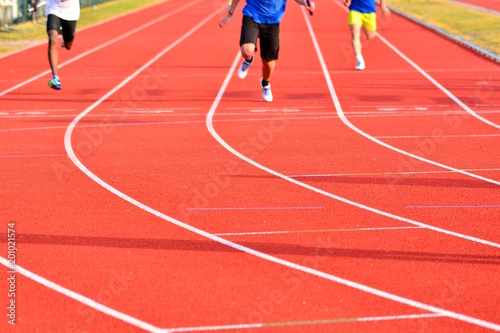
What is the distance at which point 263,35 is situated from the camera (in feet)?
41.4

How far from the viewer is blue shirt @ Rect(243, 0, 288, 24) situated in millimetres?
12352

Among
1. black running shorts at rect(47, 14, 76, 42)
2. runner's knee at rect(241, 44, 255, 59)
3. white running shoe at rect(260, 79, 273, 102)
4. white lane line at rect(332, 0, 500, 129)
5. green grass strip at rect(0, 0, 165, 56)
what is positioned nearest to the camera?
runner's knee at rect(241, 44, 255, 59)

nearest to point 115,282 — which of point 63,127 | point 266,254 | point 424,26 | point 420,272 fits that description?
point 266,254

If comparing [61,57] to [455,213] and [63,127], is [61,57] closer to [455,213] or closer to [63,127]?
[63,127]

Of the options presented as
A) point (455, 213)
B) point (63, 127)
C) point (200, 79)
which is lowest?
point (200, 79)

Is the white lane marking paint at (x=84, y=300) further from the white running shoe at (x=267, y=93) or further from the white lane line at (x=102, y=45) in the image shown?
the white lane line at (x=102, y=45)

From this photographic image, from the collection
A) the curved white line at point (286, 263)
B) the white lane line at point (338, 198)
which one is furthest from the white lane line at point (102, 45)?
the curved white line at point (286, 263)

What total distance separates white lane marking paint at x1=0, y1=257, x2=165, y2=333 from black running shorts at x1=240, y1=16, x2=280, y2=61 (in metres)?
6.56

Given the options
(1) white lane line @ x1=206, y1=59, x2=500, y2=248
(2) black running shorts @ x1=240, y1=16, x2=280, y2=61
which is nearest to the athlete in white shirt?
(2) black running shorts @ x1=240, y1=16, x2=280, y2=61

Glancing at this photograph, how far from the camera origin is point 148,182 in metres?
8.84

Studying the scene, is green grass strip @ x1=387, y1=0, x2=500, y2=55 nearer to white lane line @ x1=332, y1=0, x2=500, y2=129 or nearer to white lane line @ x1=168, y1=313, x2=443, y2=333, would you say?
white lane line @ x1=332, y1=0, x2=500, y2=129

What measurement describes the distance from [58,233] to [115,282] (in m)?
1.32

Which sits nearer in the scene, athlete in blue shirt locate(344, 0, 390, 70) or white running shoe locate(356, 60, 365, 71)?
athlete in blue shirt locate(344, 0, 390, 70)

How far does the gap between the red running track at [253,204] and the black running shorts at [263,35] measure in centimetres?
85
